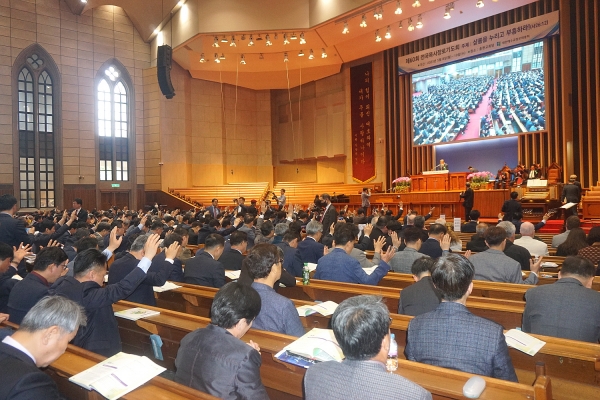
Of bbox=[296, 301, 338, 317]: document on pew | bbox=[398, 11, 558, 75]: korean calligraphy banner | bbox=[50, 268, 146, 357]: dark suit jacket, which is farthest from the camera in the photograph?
bbox=[398, 11, 558, 75]: korean calligraphy banner

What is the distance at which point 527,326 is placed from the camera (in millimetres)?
2723

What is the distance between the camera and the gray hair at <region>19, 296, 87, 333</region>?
1.82 meters

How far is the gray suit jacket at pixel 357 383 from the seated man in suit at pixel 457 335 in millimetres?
621

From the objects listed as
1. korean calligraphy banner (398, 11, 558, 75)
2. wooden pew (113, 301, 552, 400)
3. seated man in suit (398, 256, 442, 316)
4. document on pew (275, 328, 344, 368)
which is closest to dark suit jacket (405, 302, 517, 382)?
wooden pew (113, 301, 552, 400)

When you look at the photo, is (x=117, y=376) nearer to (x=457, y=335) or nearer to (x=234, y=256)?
(x=457, y=335)

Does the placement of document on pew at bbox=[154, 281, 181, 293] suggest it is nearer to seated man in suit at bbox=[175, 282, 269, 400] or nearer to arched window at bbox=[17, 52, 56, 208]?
seated man in suit at bbox=[175, 282, 269, 400]

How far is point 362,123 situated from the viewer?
57.4 ft

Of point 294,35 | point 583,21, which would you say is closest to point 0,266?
point 294,35

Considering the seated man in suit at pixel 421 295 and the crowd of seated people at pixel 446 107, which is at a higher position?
the crowd of seated people at pixel 446 107

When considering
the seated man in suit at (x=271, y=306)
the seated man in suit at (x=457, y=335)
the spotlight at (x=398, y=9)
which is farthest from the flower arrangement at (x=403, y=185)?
the seated man in suit at (x=457, y=335)

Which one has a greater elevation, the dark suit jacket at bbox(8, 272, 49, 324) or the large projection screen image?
the large projection screen image

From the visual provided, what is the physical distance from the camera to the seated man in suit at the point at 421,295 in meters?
2.89

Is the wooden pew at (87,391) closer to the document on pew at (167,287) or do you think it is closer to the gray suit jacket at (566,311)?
the document on pew at (167,287)

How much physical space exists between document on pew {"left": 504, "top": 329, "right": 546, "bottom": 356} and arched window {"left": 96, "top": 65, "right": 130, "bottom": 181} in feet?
59.6
